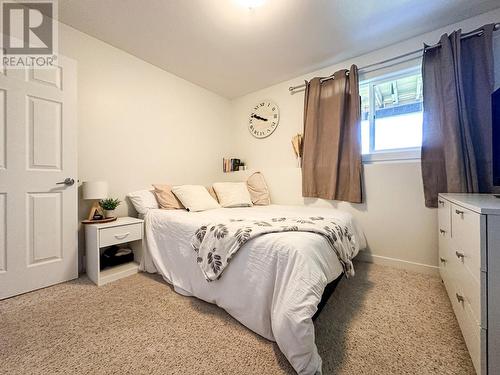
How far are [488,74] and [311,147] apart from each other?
5.09 feet

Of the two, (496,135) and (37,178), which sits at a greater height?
(496,135)

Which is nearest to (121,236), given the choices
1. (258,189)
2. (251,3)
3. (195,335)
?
(195,335)

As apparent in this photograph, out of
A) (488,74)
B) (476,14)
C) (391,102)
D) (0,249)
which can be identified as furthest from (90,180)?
(476,14)

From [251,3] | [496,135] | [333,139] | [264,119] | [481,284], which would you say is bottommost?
[481,284]

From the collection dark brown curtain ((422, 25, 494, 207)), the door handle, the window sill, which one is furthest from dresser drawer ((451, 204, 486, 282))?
the door handle

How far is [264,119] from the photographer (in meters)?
3.16

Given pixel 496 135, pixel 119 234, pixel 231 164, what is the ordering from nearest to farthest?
pixel 496 135 → pixel 119 234 → pixel 231 164

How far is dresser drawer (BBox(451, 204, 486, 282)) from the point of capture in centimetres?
86

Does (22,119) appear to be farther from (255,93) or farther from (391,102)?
(391,102)

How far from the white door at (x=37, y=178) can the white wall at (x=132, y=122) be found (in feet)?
0.60

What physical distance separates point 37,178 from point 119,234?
784 mm

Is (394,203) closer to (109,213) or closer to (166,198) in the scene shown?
(166,198)

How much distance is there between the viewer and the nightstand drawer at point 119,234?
1809 mm

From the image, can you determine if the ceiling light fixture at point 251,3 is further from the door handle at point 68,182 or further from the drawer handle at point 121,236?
the drawer handle at point 121,236
